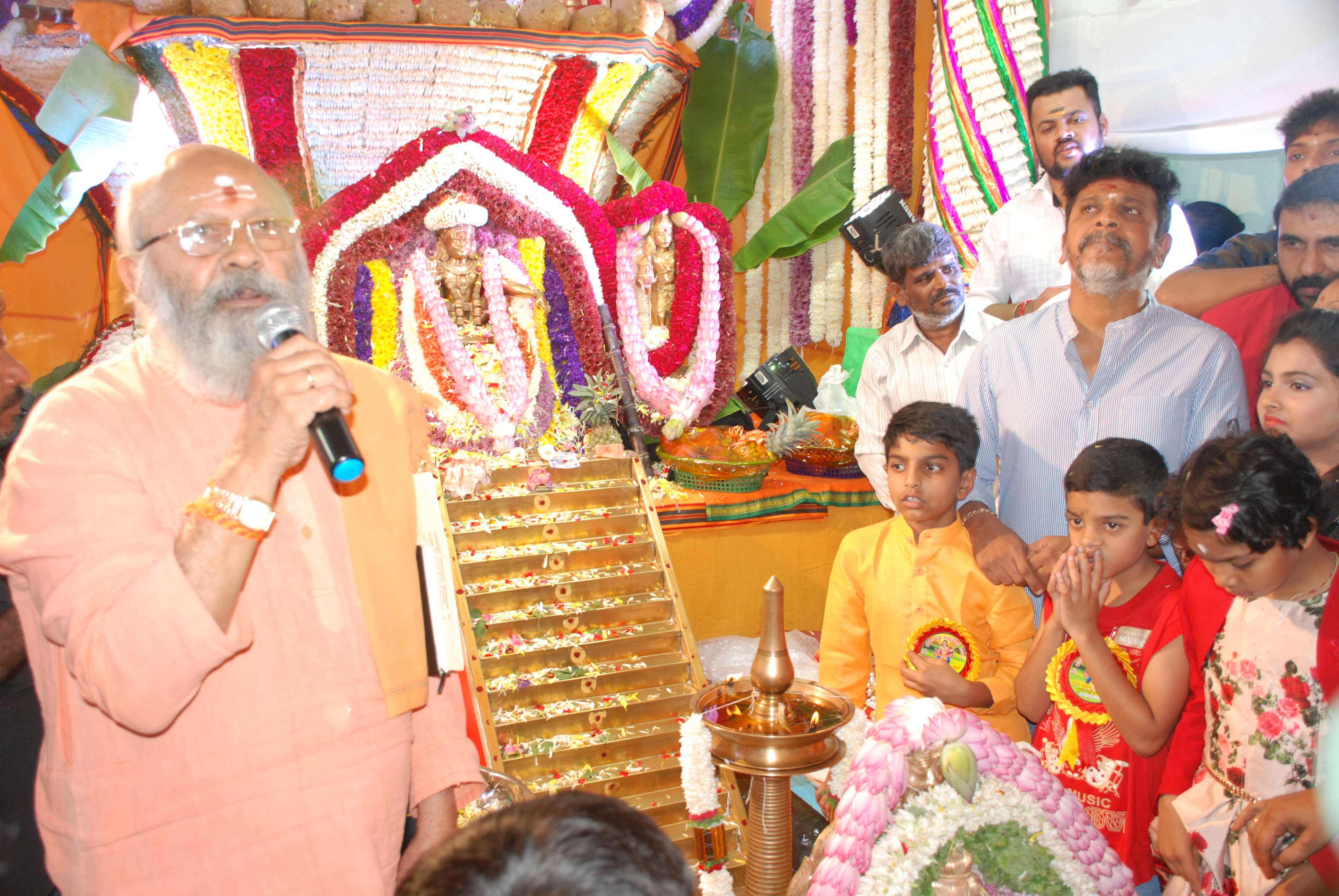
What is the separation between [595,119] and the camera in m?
5.05

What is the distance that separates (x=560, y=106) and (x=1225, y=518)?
3997mm

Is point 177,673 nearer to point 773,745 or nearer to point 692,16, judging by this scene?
point 773,745

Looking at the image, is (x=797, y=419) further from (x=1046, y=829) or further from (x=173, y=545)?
(x=173, y=545)

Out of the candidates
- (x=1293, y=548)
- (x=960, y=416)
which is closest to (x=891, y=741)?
(x=1293, y=548)

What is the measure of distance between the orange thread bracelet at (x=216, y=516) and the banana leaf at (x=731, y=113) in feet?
15.9

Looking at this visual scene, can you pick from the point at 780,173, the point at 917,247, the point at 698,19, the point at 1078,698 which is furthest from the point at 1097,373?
the point at 698,19

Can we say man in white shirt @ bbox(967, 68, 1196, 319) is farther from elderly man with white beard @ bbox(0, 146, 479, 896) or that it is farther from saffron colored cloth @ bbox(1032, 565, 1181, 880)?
elderly man with white beard @ bbox(0, 146, 479, 896)

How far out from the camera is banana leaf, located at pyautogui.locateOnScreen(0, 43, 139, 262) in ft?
13.4

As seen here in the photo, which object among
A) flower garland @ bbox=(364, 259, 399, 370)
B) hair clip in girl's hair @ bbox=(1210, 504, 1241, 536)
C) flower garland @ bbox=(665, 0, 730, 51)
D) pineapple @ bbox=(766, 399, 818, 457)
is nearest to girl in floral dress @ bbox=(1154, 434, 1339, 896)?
hair clip in girl's hair @ bbox=(1210, 504, 1241, 536)

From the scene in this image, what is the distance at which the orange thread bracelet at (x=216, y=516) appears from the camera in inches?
44.1

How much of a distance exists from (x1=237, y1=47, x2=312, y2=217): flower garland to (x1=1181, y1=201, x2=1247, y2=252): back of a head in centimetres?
377

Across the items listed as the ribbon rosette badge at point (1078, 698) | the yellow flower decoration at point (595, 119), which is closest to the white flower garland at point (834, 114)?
the yellow flower decoration at point (595, 119)

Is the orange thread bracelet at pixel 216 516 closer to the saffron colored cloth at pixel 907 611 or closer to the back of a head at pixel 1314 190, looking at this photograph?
the saffron colored cloth at pixel 907 611

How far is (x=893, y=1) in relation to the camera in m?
5.46
